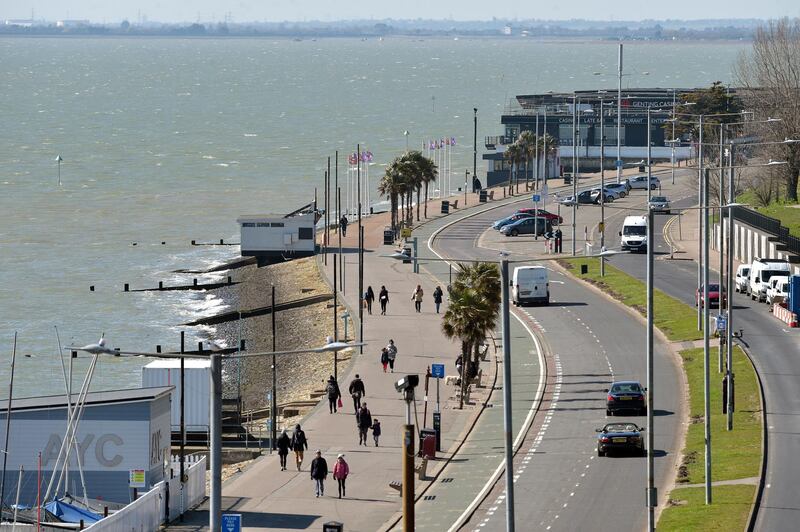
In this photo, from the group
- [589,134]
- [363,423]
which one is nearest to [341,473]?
[363,423]

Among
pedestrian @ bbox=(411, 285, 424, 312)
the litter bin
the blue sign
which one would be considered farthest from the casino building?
the blue sign

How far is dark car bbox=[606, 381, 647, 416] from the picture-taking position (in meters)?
59.0

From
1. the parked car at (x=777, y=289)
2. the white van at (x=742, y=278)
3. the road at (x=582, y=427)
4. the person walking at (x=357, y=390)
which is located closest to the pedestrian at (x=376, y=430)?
the road at (x=582, y=427)

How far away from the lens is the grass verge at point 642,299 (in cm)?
7586

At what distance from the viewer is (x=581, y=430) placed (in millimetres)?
57781

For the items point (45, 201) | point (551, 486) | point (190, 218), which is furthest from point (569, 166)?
point (551, 486)

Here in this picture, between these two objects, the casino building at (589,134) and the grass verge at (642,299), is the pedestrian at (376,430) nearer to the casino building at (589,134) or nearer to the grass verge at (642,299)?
the grass verge at (642,299)

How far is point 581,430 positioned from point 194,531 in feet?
54.3

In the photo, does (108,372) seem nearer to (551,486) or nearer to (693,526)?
(551,486)

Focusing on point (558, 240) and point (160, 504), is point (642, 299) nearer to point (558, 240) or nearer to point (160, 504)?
point (558, 240)

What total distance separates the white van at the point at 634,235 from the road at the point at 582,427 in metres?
9.13

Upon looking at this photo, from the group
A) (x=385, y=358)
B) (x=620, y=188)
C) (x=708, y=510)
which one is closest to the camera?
(x=708, y=510)

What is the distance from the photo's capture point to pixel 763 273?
8269 centimetres

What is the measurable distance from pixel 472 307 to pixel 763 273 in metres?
24.8
